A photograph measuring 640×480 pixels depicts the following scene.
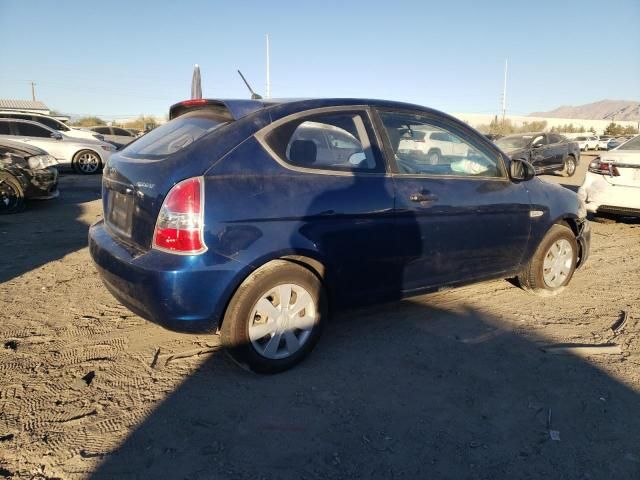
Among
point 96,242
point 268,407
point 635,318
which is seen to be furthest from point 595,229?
point 96,242

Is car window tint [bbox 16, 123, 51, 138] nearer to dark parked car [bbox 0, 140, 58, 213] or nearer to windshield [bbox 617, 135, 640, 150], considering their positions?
dark parked car [bbox 0, 140, 58, 213]

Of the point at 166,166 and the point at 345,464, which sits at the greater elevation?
the point at 166,166

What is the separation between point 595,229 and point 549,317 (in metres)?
4.55

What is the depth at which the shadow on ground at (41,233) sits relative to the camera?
5242 millimetres

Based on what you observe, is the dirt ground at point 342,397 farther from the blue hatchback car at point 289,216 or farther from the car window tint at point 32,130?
the car window tint at point 32,130

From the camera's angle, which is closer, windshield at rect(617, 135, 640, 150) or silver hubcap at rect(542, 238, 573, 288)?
silver hubcap at rect(542, 238, 573, 288)

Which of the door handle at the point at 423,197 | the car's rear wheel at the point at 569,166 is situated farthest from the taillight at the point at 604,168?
the car's rear wheel at the point at 569,166

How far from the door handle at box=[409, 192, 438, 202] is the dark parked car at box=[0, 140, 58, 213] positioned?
6960 millimetres

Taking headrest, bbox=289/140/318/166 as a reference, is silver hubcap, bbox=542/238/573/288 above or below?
below

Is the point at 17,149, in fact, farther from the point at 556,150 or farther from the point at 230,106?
the point at 556,150

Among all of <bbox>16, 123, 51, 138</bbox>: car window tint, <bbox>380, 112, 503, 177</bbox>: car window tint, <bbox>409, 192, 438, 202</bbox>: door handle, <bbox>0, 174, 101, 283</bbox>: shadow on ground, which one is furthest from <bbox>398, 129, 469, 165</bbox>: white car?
<bbox>16, 123, 51, 138</bbox>: car window tint

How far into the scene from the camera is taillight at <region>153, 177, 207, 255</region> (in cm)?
265

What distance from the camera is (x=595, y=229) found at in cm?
773

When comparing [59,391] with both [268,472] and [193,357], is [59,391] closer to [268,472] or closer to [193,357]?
[193,357]
